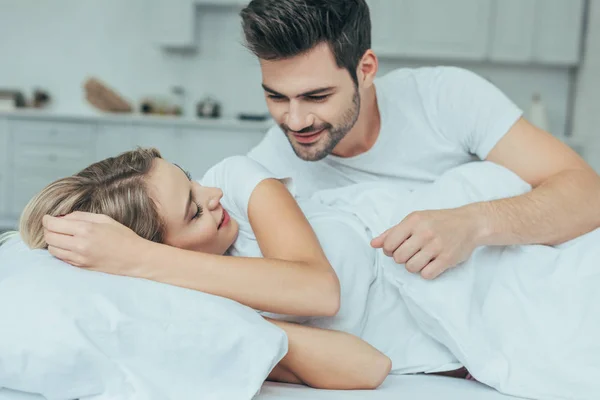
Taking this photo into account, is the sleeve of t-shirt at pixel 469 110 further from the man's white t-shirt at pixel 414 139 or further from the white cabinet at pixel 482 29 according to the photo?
the white cabinet at pixel 482 29

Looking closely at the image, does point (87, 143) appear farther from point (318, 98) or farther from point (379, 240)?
point (379, 240)

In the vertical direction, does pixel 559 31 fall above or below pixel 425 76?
above

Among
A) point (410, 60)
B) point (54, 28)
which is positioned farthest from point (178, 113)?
point (410, 60)

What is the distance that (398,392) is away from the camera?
1.21 meters

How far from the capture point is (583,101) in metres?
5.12

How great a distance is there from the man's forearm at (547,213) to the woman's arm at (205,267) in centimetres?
37

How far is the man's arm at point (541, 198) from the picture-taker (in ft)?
4.68

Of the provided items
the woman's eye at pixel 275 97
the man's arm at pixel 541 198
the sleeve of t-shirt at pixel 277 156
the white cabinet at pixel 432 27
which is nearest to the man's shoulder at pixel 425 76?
the man's arm at pixel 541 198

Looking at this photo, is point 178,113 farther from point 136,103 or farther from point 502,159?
point 502,159

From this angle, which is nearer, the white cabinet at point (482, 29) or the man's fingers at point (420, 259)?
the man's fingers at point (420, 259)

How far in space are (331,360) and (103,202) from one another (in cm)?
50

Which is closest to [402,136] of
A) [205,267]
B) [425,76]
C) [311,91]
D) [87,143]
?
[425,76]

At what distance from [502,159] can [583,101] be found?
361 centimetres

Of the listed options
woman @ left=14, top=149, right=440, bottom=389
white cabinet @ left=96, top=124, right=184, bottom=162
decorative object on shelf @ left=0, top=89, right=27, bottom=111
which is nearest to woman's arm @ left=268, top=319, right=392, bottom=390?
woman @ left=14, top=149, right=440, bottom=389
